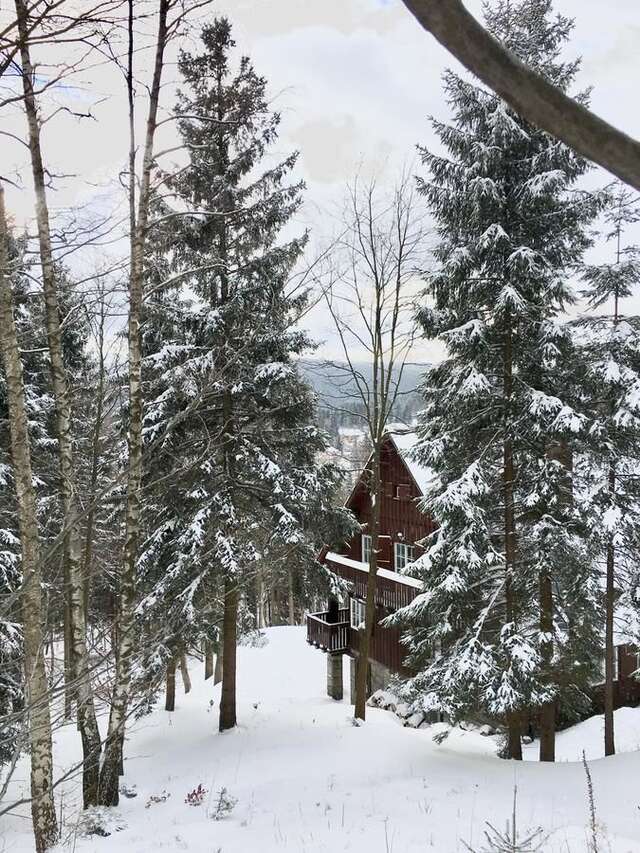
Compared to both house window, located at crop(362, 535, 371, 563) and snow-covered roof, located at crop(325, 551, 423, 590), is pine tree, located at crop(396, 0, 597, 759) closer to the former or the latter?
snow-covered roof, located at crop(325, 551, 423, 590)

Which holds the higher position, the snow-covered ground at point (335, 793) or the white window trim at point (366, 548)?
the white window trim at point (366, 548)

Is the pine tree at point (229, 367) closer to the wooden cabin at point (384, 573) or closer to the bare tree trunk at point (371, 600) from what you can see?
the bare tree trunk at point (371, 600)

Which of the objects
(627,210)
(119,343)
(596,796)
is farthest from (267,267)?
(596,796)

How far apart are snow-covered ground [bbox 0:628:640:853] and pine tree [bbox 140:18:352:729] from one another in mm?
1807

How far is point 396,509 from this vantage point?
1762cm

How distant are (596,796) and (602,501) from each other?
164 inches

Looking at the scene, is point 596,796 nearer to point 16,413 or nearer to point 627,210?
point 16,413

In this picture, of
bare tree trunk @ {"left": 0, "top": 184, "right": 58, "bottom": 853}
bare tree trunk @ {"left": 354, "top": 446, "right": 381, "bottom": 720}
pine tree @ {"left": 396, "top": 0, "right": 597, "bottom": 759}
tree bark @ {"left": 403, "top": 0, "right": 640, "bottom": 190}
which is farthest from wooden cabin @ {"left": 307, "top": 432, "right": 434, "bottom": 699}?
tree bark @ {"left": 403, "top": 0, "right": 640, "bottom": 190}

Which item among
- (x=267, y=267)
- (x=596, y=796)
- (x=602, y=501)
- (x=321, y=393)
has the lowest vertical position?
(x=596, y=796)

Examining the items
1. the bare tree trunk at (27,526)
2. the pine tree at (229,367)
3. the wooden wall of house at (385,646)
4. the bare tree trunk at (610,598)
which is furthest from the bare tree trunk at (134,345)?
the wooden wall of house at (385,646)

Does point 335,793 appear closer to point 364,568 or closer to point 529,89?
point 529,89

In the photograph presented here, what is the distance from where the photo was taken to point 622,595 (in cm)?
1009

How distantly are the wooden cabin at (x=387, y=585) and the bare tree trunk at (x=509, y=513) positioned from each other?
603 centimetres

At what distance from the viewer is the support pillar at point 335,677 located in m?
17.7
